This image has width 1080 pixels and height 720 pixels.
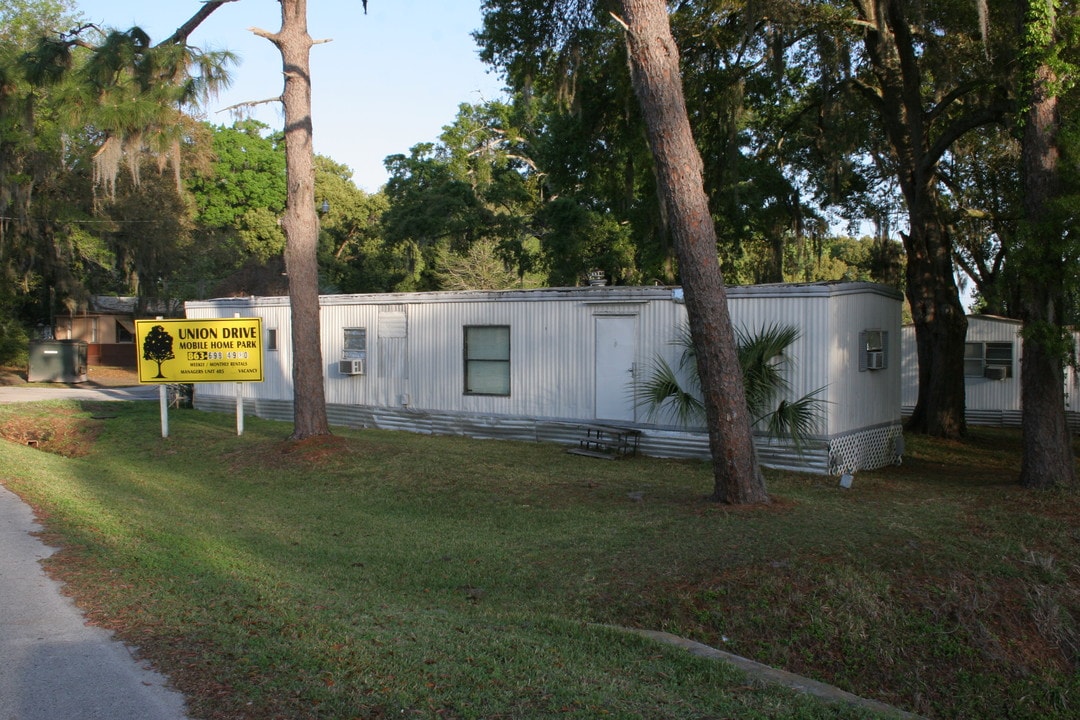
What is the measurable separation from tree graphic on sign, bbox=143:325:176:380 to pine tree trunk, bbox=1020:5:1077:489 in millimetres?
13775

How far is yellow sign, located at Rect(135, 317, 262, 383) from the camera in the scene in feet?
53.3

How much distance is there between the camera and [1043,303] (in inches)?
432

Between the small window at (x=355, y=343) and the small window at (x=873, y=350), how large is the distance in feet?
30.3

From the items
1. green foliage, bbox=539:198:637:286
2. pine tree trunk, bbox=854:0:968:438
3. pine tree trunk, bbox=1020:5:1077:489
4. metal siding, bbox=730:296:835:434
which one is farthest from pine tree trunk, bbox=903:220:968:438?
green foliage, bbox=539:198:637:286

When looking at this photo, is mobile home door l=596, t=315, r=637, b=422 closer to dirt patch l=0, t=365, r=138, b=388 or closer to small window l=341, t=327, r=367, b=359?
small window l=341, t=327, r=367, b=359

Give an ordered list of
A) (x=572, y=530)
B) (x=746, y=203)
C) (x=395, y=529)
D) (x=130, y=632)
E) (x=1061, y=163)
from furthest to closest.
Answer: (x=746, y=203) → (x=1061, y=163) → (x=395, y=529) → (x=572, y=530) → (x=130, y=632)

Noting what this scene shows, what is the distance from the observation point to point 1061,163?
10.9 meters

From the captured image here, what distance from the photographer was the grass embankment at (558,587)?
15.5ft

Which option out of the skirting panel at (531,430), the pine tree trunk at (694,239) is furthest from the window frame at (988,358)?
the pine tree trunk at (694,239)

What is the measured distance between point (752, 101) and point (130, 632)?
644 inches

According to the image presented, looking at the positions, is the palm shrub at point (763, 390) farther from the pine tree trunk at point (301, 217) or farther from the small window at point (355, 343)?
the small window at point (355, 343)

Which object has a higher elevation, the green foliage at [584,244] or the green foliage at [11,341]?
the green foliage at [584,244]

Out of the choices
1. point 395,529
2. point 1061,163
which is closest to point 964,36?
point 1061,163

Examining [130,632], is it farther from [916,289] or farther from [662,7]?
[916,289]
